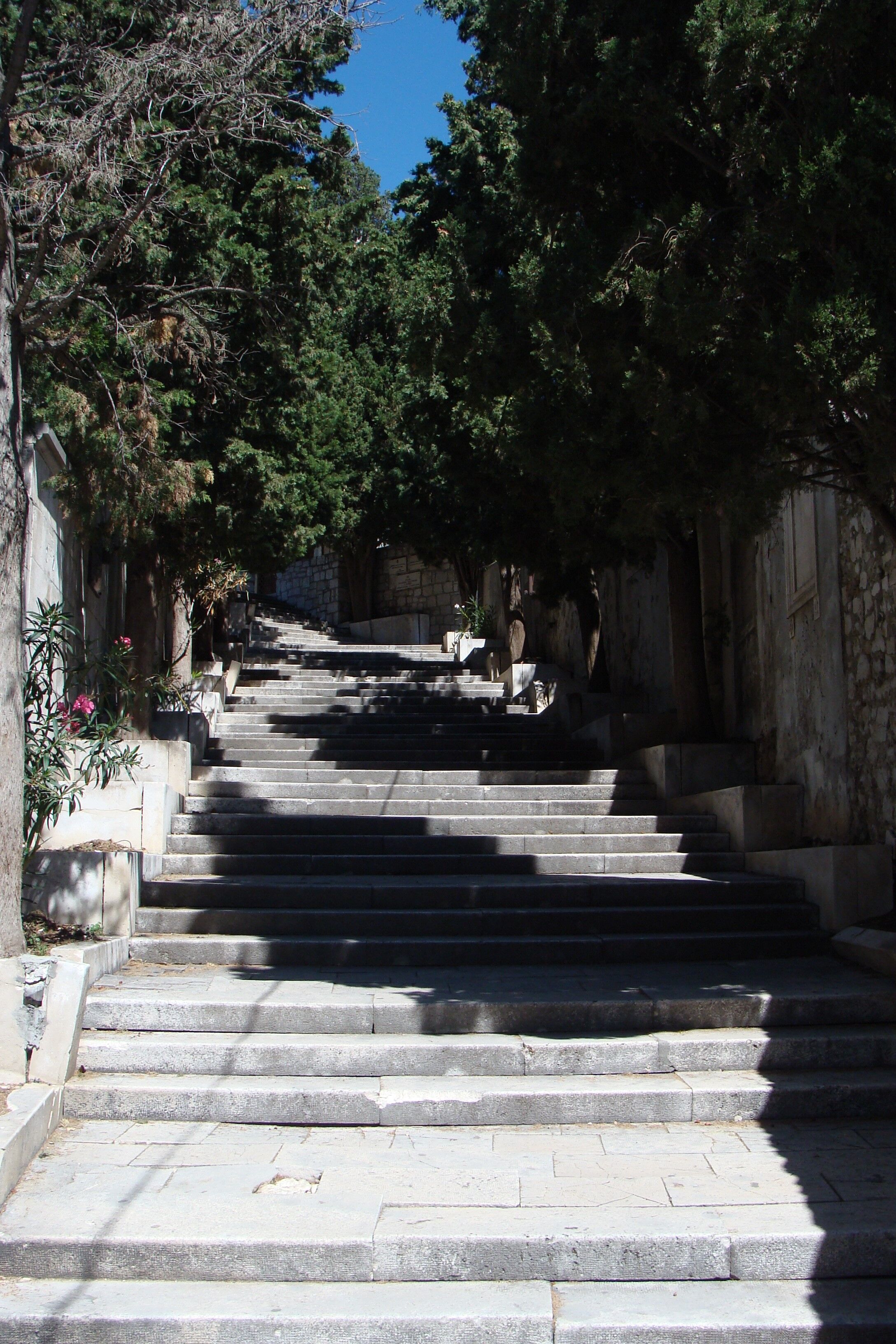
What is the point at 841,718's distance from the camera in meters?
7.43

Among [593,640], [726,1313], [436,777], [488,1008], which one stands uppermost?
[593,640]

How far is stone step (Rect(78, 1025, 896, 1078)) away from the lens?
4.96 m

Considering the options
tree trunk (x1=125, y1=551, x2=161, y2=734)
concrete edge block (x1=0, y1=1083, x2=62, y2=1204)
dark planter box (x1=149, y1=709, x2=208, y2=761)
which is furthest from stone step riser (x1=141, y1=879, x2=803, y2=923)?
dark planter box (x1=149, y1=709, x2=208, y2=761)

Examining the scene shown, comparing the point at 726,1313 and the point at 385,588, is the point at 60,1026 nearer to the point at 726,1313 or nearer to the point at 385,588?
the point at 726,1313

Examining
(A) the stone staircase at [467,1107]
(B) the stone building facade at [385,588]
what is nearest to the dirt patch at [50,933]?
(A) the stone staircase at [467,1107]

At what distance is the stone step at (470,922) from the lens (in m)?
6.67

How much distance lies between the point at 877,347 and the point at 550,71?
2.66 m

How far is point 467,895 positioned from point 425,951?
31.8 inches

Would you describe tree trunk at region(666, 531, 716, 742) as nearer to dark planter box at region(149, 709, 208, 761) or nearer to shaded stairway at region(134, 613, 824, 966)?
shaded stairway at region(134, 613, 824, 966)

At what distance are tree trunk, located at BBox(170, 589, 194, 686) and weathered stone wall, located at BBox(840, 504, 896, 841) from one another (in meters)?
8.24

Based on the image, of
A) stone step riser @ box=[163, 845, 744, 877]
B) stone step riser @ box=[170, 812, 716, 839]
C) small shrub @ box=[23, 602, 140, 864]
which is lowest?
stone step riser @ box=[163, 845, 744, 877]

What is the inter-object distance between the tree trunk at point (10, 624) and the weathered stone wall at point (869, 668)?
16.0 feet

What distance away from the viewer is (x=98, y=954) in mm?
5770

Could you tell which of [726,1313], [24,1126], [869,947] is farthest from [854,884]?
[24,1126]
